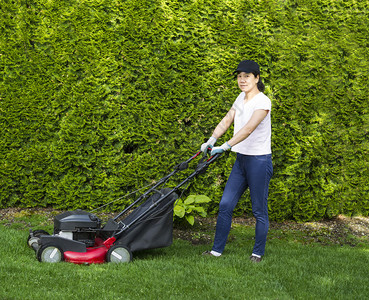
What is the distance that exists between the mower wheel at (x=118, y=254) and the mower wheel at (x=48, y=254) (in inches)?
18.3

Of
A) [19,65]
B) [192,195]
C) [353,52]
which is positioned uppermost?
[353,52]

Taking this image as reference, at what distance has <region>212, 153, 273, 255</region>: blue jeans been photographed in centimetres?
488

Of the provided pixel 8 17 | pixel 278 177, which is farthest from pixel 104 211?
pixel 8 17

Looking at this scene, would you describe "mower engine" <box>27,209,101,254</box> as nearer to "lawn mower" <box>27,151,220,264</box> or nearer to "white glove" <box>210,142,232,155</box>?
"lawn mower" <box>27,151,220,264</box>

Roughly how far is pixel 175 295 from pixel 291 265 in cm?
147

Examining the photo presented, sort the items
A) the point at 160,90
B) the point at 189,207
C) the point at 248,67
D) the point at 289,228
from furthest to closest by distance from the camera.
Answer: the point at 289,228
the point at 160,90
the point at 189,207
the point at 248,67

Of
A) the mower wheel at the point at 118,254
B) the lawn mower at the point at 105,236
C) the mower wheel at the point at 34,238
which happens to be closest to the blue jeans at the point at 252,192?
the lawn mower at the point at 105,236

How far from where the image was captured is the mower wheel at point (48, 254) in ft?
15.0

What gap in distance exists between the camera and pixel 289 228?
6.46 meters

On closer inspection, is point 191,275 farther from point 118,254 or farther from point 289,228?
point 289,228

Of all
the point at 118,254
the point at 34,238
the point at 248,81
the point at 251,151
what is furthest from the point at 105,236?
the point at 248,81

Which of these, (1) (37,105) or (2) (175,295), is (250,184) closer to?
(2) (175,295)

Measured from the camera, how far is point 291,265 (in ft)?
16.2

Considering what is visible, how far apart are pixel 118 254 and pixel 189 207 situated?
4.96 feet
